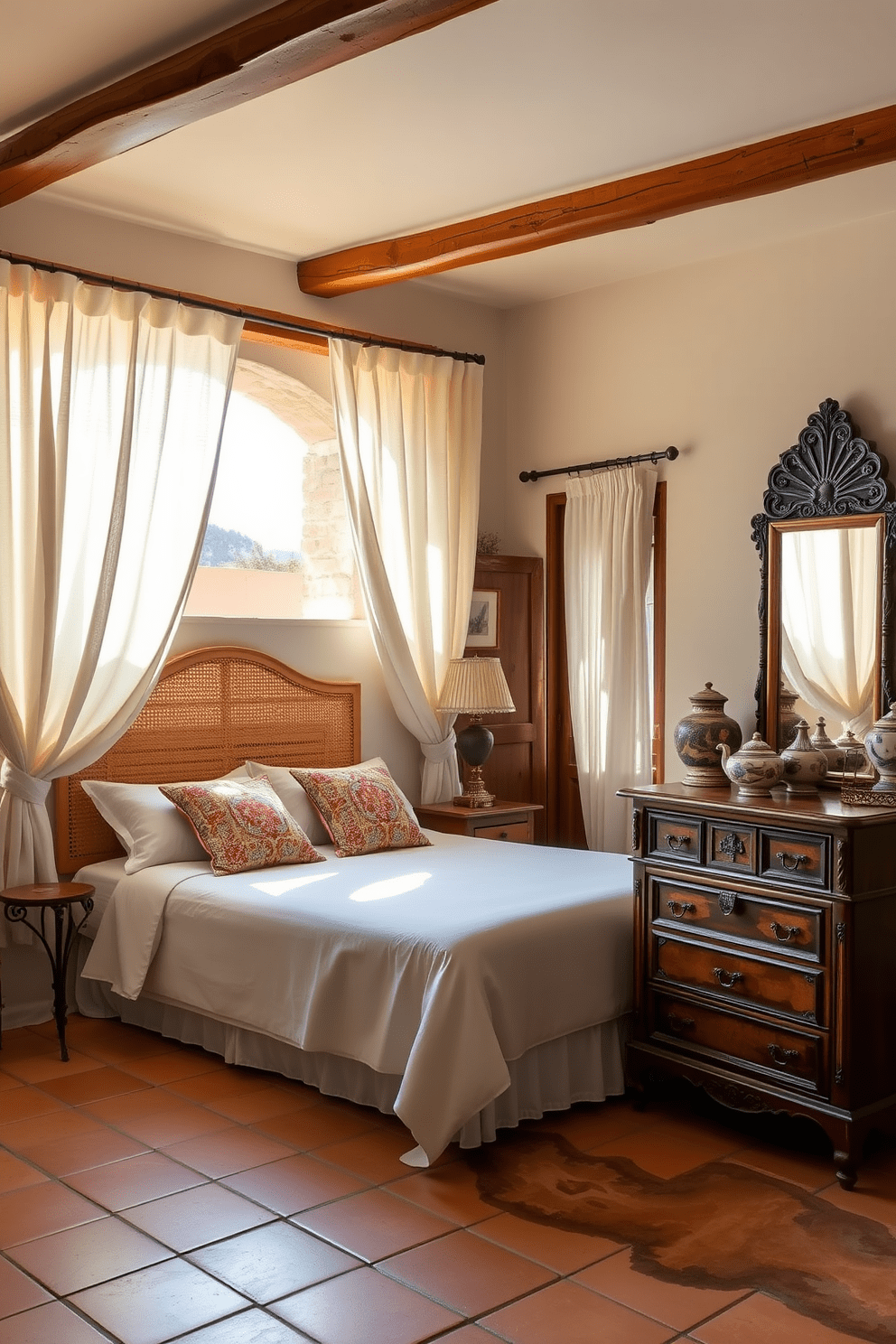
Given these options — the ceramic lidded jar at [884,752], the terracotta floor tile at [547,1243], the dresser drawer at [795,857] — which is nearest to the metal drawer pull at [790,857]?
the dresser drawer at [795,857]

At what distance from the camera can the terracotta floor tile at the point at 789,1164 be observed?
316 cm

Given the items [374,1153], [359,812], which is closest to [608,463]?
[359,812]

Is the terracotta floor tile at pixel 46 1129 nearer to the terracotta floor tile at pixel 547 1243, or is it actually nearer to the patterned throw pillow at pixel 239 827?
the patterned throw pillow at pixel 239 827

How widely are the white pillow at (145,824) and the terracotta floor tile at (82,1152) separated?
1.12 metres

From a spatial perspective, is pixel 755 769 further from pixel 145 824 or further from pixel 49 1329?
pixel 49 1329

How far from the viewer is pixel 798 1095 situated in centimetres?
326

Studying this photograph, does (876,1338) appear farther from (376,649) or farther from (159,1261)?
(376,649)

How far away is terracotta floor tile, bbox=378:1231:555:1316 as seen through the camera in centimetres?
256

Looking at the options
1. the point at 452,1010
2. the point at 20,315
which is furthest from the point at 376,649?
the point at 452,1010

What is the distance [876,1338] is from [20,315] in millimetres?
3945

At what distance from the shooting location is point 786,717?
16.0ft

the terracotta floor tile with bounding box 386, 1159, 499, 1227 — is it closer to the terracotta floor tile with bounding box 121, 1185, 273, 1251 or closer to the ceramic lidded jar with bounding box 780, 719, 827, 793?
the terracotta floor tile with bounding box 121, 1185, 273, 1251

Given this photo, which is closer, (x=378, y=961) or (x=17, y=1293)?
(x=17, y=1293)

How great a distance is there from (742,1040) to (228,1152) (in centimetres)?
145
